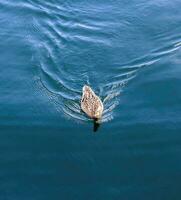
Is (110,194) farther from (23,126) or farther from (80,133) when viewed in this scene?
(23,126)

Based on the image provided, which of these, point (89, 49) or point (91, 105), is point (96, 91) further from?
point (89, 49)

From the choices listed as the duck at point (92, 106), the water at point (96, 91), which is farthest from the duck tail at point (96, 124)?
the water at point (96, 91)

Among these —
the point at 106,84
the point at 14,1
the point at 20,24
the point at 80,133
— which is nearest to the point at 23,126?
the point at 80,133

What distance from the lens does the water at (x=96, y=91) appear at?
2016 centimetres

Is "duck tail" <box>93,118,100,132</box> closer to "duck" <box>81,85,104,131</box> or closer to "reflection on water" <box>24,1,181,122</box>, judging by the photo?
"duck" <box>81,85,104,131</box>

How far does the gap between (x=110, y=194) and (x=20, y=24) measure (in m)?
15.0

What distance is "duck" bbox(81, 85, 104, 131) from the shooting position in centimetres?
2242

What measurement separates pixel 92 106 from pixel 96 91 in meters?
2.03

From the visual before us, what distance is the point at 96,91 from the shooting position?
24359mm

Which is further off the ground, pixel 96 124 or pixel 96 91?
pixel 96 91

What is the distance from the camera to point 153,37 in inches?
Answer: 1123

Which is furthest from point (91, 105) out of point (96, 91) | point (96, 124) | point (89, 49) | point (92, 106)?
point (89, 49)

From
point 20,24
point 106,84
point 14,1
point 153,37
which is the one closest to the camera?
point 106,84

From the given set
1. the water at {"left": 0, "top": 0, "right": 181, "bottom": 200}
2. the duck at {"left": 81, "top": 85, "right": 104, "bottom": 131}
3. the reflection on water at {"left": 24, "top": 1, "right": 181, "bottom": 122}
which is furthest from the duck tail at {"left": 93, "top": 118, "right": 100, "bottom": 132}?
the reflection on water at {"left": 24, "top": 1, "right": 181, "bottom": 122}
